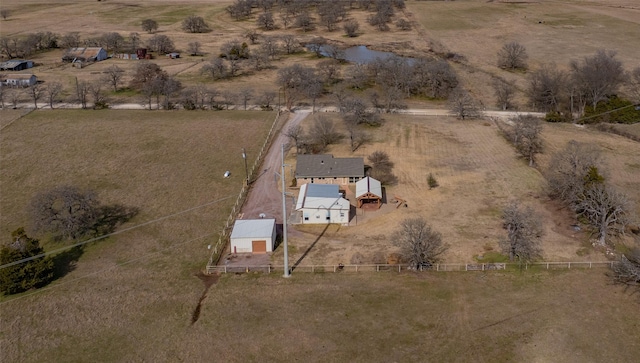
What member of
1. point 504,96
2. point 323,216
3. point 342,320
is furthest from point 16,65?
point 342,320

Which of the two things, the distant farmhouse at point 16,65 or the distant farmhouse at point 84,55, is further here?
the distant farmhouse at point 84,55

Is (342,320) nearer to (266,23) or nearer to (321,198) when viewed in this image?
(321,198)

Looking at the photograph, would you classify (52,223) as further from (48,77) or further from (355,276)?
(48,77)

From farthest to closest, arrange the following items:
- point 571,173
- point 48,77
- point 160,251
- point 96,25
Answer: point 96,25, point 48,77, point 571,173, point 160,251

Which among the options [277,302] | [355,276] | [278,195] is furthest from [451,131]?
[277,302]

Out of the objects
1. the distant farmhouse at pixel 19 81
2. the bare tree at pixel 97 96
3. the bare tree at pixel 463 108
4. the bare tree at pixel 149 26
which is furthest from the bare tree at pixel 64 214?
the bare tree at pixel 149 26

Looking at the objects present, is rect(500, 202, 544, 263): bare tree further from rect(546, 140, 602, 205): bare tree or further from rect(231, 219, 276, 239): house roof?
rect(231, 219, 276, 239): house roof

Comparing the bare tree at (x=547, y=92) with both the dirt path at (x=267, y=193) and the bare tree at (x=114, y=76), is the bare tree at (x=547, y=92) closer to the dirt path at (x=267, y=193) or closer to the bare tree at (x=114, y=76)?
the dirt path at (x=267, y=193)
